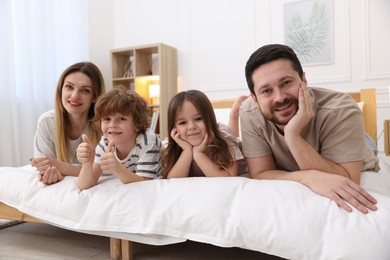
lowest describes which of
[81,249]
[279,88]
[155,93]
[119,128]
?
[81,249]

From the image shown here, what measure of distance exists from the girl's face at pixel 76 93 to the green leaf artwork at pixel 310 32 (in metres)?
2.26

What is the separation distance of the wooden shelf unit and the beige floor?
2142 millimetres

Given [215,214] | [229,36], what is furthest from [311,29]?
[215,214]

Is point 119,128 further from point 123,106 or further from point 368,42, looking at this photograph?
point 368,42

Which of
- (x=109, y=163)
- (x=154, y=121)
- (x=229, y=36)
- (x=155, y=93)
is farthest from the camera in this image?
(x=155, y=93)

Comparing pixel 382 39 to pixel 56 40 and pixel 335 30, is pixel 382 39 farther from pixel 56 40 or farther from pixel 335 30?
pixel 56 40

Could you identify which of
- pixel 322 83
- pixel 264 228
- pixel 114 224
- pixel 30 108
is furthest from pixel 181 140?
pixel 30 108

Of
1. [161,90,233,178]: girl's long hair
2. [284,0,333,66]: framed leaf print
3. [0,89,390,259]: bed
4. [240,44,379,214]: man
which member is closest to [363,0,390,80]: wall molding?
[284,0,333,66]: framed leaf print

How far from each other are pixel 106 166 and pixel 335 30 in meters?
2.71

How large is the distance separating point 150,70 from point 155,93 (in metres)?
0.30

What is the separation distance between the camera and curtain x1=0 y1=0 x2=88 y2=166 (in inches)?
124

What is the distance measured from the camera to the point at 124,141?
1.49 m

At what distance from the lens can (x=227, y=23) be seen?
373cm

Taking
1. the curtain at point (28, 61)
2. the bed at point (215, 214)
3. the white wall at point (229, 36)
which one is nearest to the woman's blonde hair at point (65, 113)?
the bed at point (215, 214)
